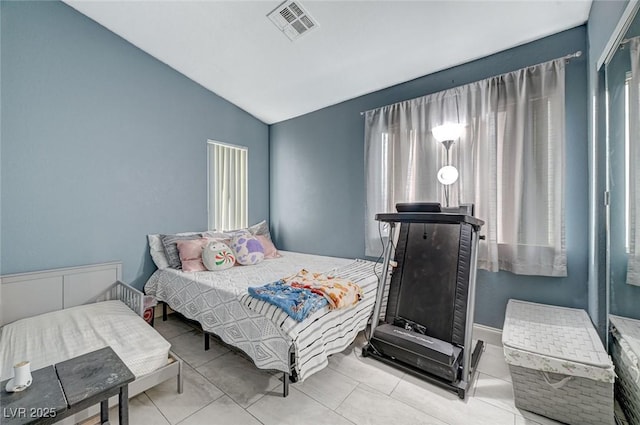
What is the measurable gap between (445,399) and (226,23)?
3429mm

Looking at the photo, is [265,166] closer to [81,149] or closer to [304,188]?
[304,188]

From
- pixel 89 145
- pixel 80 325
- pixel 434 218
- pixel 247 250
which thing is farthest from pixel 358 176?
pixel 80 325

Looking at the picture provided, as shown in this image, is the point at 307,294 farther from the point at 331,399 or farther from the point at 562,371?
the point at 562,371

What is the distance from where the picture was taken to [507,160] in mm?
A: 2223

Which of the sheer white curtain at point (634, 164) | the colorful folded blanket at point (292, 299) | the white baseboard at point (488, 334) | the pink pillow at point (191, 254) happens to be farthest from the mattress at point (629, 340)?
the pink pillow at point (191, 254)

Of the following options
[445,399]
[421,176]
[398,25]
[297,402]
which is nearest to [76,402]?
[297,402]

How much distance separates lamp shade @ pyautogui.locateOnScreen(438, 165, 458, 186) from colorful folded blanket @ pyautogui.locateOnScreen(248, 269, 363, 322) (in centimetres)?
125

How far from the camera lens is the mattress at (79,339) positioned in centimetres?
161

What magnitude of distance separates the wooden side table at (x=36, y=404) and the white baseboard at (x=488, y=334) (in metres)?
2.83

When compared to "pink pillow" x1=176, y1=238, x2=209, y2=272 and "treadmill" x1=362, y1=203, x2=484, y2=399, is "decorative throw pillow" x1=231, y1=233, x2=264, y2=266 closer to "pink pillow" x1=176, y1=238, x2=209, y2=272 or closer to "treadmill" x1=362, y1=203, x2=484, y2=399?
"pink pillow" x1=176, y1=238, x2=209, y2=272

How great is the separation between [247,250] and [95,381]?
1976 mm

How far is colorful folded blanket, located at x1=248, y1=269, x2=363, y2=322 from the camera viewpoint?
1693 millimetres

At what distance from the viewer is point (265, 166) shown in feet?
13.9

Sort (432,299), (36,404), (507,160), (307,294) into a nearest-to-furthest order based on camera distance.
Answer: (36,404) → (307,294) → (432,299) → (507,160)
